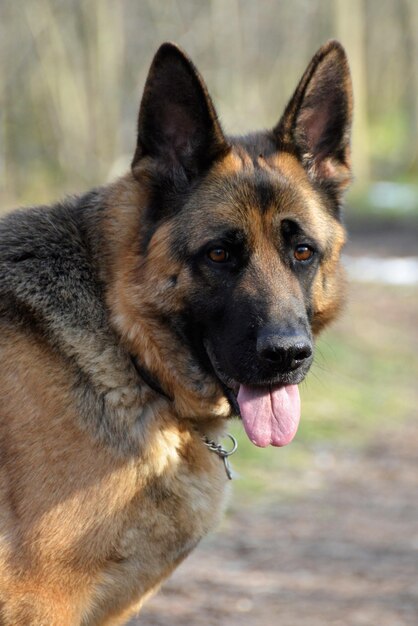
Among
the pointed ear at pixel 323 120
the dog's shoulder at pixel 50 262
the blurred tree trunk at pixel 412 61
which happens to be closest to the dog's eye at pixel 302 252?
the pointed ear at pixel 323 120

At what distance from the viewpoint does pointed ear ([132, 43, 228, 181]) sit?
3139mm

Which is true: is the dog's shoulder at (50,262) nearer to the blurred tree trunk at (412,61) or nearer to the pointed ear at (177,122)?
the pointed ear at (177,122)

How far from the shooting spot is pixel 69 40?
16.5 meters

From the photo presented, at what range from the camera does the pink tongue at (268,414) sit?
3.16 m

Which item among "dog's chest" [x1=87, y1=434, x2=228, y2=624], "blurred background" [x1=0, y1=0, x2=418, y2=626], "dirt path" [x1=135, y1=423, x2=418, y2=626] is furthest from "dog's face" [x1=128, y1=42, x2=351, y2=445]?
"dirt path" [x1=135, y1=423, x2=418, y2=626]

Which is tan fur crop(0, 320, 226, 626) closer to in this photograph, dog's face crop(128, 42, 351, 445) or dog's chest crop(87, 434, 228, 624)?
dog's chest crop(87, 434, 228, 624)

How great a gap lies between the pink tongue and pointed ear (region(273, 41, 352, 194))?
2.86 ft

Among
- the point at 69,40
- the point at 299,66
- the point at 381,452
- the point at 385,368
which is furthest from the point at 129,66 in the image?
the point at 381,452

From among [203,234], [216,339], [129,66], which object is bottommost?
[129,66]

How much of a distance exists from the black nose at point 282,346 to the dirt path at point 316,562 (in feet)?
5.60

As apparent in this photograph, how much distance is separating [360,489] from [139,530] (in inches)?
135

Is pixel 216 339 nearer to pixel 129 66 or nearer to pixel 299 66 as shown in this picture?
pixel 129 66


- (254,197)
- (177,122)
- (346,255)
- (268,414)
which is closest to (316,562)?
(268,414)

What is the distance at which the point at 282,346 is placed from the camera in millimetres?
2998
